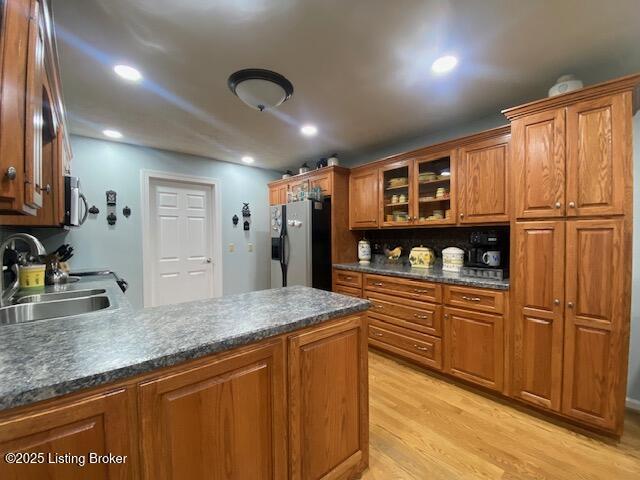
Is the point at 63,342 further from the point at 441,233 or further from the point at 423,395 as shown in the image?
the point at 441,233

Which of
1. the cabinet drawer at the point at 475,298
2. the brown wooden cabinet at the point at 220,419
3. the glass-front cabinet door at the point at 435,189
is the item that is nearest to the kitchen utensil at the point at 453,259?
the glass-front cabinet door at the point at 435,189

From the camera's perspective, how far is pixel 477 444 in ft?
5.49

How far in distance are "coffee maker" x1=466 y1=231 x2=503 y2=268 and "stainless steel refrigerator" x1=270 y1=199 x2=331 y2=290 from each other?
1595 mm

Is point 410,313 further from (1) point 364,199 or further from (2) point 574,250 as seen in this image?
(1) point 364,199

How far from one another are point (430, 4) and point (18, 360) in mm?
2074

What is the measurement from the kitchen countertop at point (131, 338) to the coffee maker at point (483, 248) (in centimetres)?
157

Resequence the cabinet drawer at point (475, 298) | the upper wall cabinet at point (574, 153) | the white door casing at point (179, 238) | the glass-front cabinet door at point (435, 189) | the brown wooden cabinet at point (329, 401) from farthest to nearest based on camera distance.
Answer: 1. the white door casing at point (179, 238)
2. the glass-front cabinet door at point (435, 189)
3. the cabinet drawer at point (475, 298)
4. the upper wall cabinet at point (574, 153)
5. the brown wooden cabinet at point (329, 401)

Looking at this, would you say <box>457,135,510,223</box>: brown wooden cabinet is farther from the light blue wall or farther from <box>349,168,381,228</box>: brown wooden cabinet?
the light blue wall

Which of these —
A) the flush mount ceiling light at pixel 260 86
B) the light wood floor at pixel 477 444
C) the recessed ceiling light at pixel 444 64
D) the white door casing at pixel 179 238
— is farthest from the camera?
the white door casing at pixel 179 238

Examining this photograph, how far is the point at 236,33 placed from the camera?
4.95 feet

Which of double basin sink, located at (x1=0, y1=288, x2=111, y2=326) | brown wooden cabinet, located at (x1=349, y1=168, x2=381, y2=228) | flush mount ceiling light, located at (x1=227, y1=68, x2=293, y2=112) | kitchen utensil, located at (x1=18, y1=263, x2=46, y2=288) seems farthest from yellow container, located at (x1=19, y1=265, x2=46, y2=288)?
brown wooden cabinet, located at (x1=349, y1=168, x2=381, y2=228)

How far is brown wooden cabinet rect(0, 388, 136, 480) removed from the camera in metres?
0.62

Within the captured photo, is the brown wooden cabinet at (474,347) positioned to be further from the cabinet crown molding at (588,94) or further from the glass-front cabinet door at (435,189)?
the cabinet crown molding at (588,94)

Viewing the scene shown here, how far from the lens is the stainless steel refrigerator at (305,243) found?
3.32 meters
